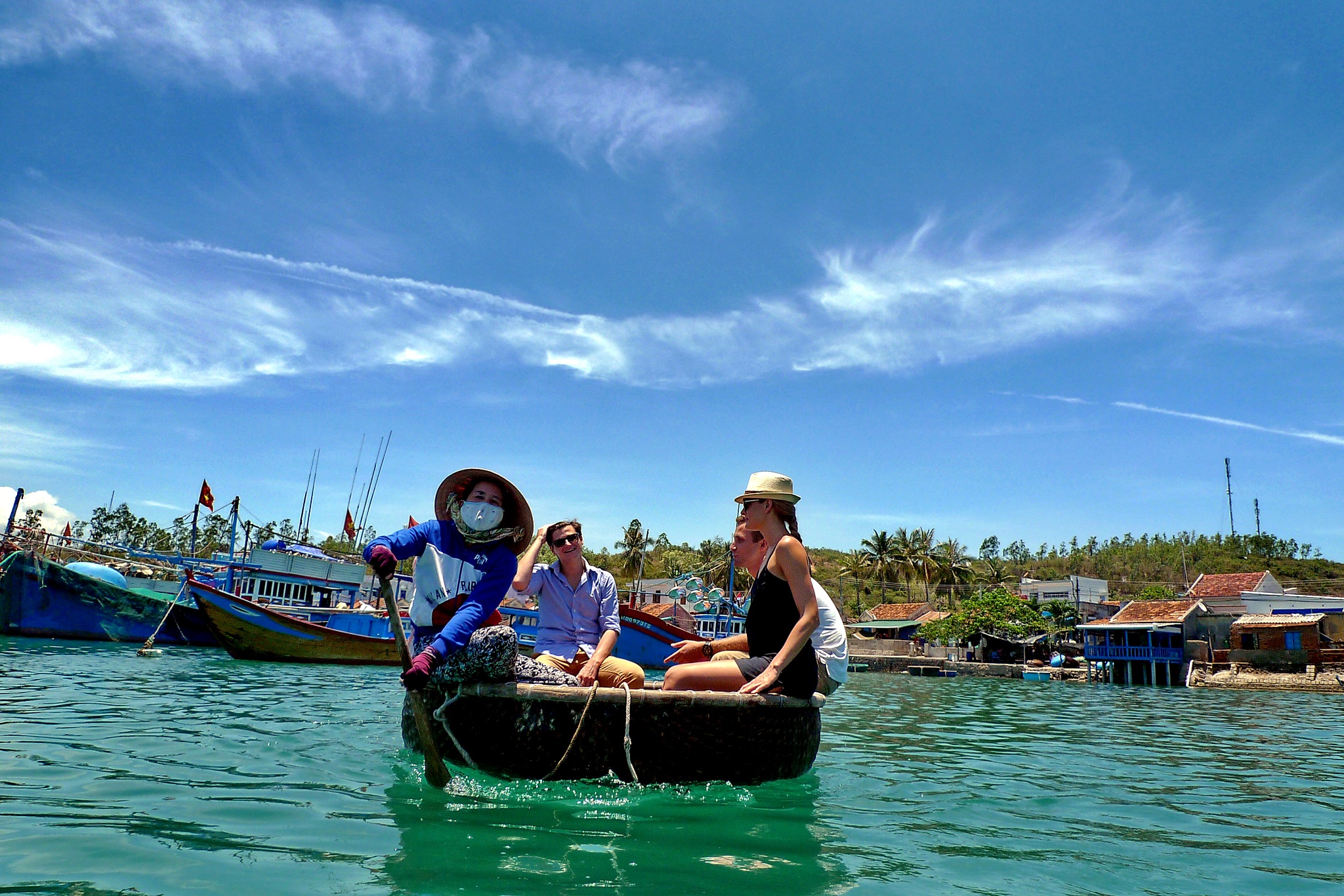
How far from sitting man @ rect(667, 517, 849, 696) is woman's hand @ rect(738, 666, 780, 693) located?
38 centimetres

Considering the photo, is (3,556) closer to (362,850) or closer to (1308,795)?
(362,850)

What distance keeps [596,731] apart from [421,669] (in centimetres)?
103

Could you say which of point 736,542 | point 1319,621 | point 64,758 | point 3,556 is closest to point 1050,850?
point 736,542

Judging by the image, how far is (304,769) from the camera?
4852 millimetres

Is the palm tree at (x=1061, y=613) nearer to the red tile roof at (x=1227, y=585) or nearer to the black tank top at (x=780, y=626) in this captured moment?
the red tile roof at (x=1227, y=585)

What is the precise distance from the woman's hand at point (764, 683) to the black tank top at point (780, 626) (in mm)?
128

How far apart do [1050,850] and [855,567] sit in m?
70.3

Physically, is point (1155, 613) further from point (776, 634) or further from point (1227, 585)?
point (776, 634)

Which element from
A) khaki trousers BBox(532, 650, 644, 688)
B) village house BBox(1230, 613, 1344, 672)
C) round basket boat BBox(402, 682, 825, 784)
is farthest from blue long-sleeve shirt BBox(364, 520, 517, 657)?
village house BBox(1230, 613, 1344, 672)

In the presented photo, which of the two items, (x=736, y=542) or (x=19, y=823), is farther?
(x=736, y=542)

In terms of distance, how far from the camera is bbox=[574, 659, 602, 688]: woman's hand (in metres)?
4.93

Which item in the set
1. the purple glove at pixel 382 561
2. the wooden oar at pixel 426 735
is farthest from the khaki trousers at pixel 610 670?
the purple glove at pixel 382 561

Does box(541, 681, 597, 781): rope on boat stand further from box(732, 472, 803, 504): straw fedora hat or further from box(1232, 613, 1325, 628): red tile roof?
box(1232, 613, 1325, 628): red tile roof

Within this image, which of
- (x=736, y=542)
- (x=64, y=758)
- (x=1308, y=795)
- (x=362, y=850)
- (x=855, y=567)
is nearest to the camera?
(x=362, y=850)
